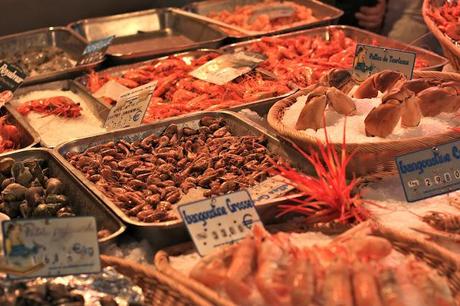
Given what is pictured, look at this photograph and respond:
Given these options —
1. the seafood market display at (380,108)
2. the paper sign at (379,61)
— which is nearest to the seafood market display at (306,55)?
the paper sign at (379,61)

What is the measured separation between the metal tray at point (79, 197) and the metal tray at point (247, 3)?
1.96 m

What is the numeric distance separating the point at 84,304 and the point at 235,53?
258cm

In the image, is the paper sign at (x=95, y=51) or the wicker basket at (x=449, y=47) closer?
the wicker basket at (x=449, y=47)

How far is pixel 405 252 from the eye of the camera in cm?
214

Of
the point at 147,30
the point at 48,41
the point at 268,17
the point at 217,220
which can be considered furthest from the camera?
the point at 147,30

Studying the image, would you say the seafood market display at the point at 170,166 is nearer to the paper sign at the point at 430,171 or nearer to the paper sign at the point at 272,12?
the paper sign at the point at 430,171

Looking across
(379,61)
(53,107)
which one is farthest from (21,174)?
(379,61)

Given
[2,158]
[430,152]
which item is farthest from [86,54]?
[430,152]

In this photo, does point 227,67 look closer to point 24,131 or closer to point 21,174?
point 24,131

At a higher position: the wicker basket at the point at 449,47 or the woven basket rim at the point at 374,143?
the woven basket rim at the point at 374,143

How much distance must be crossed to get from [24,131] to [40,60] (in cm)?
129

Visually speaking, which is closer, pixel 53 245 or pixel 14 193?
pixel 53 245

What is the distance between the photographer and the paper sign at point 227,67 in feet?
12.7

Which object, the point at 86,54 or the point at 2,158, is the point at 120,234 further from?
the point at 86,54
